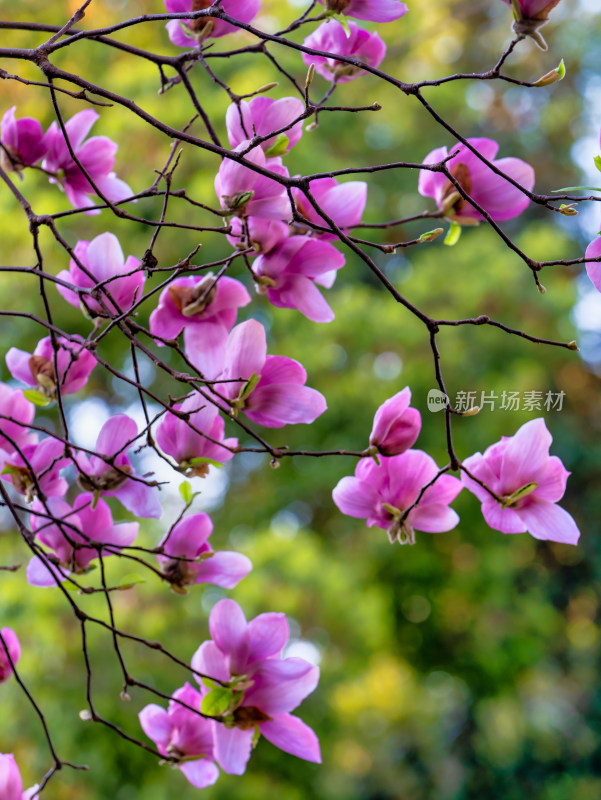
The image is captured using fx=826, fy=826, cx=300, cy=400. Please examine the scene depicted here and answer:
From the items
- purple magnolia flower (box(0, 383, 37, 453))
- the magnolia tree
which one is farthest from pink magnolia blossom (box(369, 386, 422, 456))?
purple magnolia flower (box(0, 383, 37, 453))

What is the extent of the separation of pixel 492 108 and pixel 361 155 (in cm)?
142

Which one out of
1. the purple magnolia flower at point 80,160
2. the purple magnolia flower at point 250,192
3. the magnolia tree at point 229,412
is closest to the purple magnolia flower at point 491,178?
the magnolia tree at point 229,412

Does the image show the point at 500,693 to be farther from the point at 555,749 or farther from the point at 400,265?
the point at 400,265

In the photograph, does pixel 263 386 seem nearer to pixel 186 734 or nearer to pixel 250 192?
pixel 250 192

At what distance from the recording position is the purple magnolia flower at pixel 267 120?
441 millimetres

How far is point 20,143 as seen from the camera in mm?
518

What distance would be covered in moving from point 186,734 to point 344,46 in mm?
437

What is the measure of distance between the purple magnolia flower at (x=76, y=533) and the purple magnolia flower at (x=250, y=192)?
0.18 m

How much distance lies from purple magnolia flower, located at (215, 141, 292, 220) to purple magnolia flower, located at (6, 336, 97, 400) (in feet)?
0.41

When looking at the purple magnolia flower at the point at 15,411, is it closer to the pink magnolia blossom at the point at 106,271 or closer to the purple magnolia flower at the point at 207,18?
the pink magnolia blossom at the point at 106,271

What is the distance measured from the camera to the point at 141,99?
247 cm

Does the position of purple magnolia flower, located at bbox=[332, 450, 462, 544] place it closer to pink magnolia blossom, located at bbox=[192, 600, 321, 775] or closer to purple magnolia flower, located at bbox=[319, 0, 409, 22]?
pink magnolia blossom, located at bbox=[192, 600, 321, 775]

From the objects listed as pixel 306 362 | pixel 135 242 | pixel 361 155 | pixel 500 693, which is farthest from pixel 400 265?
pixel 500 693

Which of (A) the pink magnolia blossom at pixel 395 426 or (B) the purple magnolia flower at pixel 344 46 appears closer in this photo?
(A) the pink magnolia blossom at pixel 395 426
